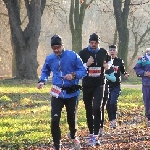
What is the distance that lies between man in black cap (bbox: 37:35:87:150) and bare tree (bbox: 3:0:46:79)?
2067 centimetres

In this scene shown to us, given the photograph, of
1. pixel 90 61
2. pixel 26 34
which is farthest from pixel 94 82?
pixel 26 34

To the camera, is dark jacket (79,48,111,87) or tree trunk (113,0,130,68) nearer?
dark jacket (79,48,111,87)

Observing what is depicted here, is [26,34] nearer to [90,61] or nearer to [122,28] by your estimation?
[122,28]

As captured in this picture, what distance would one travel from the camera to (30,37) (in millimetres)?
28812

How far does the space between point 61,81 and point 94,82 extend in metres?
1.14

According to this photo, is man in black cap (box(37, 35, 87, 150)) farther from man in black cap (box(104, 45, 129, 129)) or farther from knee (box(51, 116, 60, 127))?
man in black cap (box(104, 45, 129, 129))

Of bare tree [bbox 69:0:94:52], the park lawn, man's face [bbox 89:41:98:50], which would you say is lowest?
the park lawn

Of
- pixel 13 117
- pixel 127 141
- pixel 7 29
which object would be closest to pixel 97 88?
pixel 127 141

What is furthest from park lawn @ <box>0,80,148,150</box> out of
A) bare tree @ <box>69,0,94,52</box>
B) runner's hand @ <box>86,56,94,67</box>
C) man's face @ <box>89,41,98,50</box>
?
bare tree @ <box>69,0,94,52</box>

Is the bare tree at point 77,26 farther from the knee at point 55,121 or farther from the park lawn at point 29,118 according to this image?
the knee at point 55,121

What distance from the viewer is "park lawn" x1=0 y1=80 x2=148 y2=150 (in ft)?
31.4

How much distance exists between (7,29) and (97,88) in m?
36.9

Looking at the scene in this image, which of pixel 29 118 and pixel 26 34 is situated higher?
pixel 26 34

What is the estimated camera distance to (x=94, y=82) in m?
8.98
